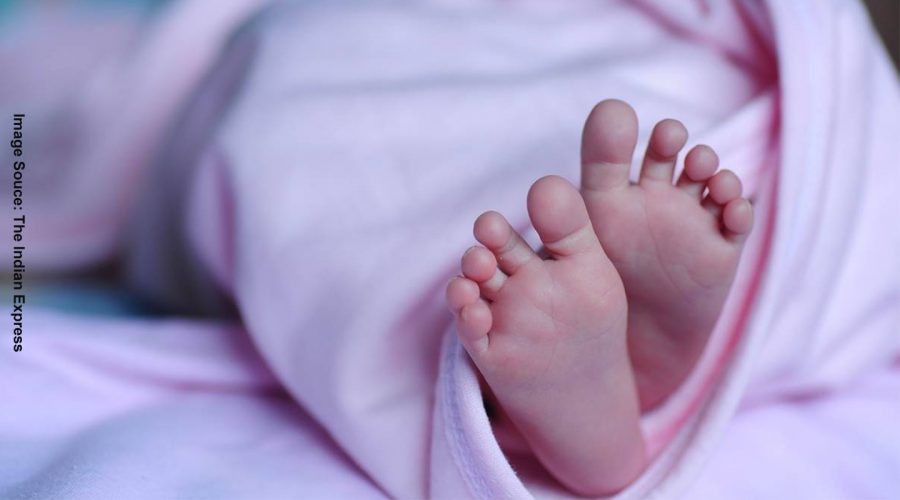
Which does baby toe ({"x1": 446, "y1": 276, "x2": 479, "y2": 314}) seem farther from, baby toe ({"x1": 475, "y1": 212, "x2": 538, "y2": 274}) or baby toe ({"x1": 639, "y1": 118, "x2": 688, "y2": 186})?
baby toe ({"x1": 639, "y1": 118, "x2": 688, "y2": 186})

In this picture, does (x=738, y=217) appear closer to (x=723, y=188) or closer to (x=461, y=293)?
(x=723, y=188)

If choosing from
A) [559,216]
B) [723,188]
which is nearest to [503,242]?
[559,216]

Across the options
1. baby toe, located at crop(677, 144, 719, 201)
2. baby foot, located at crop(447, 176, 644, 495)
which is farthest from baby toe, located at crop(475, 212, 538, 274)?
baby toe, located at crop(677, 144, 719, 201)

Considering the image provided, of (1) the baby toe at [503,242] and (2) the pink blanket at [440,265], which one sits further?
(2) the pink blanket at [440,265]

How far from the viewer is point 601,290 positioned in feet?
1.48

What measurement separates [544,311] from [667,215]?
94 mm

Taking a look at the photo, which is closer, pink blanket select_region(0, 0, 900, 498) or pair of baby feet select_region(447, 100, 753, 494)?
pair of baby feet select_region(447, 100, 753, 494)

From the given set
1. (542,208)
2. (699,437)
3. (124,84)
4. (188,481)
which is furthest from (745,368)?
(124,84)

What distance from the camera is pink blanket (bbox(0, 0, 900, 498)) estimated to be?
54cm

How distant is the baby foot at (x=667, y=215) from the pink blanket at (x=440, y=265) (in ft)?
0.24

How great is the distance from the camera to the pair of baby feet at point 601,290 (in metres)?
0.44

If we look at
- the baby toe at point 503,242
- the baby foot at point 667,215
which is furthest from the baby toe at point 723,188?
the baby toe at point 503,242

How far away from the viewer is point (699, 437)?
1.73ft

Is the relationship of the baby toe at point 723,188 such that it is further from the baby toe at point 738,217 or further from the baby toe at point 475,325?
the baby toe at point 475,325
